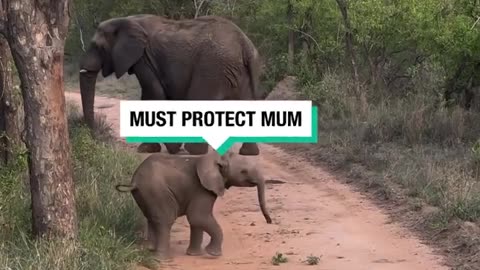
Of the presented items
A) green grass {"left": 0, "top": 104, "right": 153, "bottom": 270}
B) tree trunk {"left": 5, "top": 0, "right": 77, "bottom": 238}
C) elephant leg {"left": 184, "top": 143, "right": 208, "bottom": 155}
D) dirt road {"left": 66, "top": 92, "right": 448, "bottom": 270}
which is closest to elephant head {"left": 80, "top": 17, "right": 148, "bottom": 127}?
elephant leg {"left": 184, "top": 143, "right": 208, "bottom": 155}

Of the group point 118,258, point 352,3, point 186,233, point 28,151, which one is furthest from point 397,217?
point 352,3

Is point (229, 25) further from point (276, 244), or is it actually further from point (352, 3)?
point (276, 244)

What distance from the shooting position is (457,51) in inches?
506

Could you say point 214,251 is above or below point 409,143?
below

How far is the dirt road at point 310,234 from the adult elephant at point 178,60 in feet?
6.25

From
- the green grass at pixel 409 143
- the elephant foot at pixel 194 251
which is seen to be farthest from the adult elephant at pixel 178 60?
the elephant foot at pixel 194 251

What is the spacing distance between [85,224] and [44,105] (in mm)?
1335

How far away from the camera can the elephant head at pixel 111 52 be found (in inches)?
501

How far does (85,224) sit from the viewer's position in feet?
25.1

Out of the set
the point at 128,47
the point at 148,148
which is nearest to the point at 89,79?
the point at 128,47

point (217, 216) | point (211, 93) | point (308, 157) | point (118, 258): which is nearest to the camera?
point (118, 258)

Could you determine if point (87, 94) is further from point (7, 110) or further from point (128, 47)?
point (7, 110)

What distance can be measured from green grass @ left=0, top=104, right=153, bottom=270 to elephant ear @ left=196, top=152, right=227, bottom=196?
0.88m

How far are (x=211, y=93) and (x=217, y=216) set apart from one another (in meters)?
3.25
